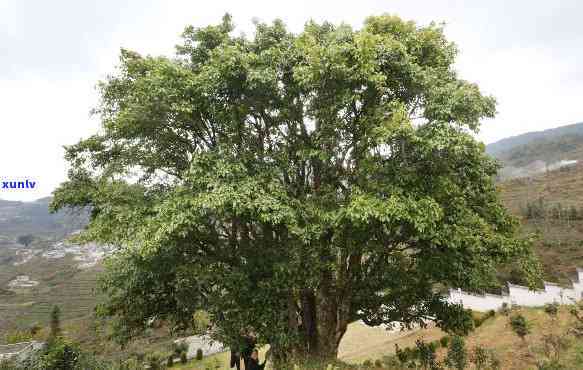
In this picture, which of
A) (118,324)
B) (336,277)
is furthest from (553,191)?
(118,324)

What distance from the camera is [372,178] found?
32.0 feet

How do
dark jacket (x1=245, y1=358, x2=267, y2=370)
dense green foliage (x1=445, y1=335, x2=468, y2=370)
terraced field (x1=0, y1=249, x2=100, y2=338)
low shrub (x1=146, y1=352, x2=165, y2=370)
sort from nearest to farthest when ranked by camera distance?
dark jacket (x1=245, y1=358, x2=267, y2=370) → dense green foliage (x1=445, y1=335, x2=468, y2=370) → low shrub (x1=146, y1=352, x2=165, y2=370) → terraced field (x1=0, y1=249, x2=100, y2=338)

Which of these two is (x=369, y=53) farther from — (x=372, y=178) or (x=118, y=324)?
(x=118, y=324)

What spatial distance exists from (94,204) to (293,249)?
652cm

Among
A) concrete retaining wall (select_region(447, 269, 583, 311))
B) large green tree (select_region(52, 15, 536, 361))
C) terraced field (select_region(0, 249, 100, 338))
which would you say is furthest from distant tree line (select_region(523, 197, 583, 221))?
terraced field (select_region(0, 249, 100, 338))

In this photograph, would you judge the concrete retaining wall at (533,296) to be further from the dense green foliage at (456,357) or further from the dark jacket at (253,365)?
the dark jacket at (253,365)

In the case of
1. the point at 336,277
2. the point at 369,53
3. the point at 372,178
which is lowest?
the point at 336,277

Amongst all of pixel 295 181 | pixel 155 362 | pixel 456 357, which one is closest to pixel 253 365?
pixel 295 181

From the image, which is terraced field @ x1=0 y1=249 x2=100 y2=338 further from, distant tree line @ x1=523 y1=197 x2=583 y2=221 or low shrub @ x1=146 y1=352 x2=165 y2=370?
distant tree line @ x1=523 y1=197 x2=583 y2=221

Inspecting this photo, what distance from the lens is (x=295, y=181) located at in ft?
38.5

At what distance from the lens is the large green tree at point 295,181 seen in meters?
9.16

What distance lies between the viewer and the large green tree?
9156mm

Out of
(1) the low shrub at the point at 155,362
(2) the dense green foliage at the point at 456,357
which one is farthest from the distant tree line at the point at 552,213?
(1) the low shrub at the point at 155,362

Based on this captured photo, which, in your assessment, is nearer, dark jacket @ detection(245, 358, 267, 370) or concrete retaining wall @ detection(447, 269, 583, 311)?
dark jacket @ detection(245, 358, 267, 370)
